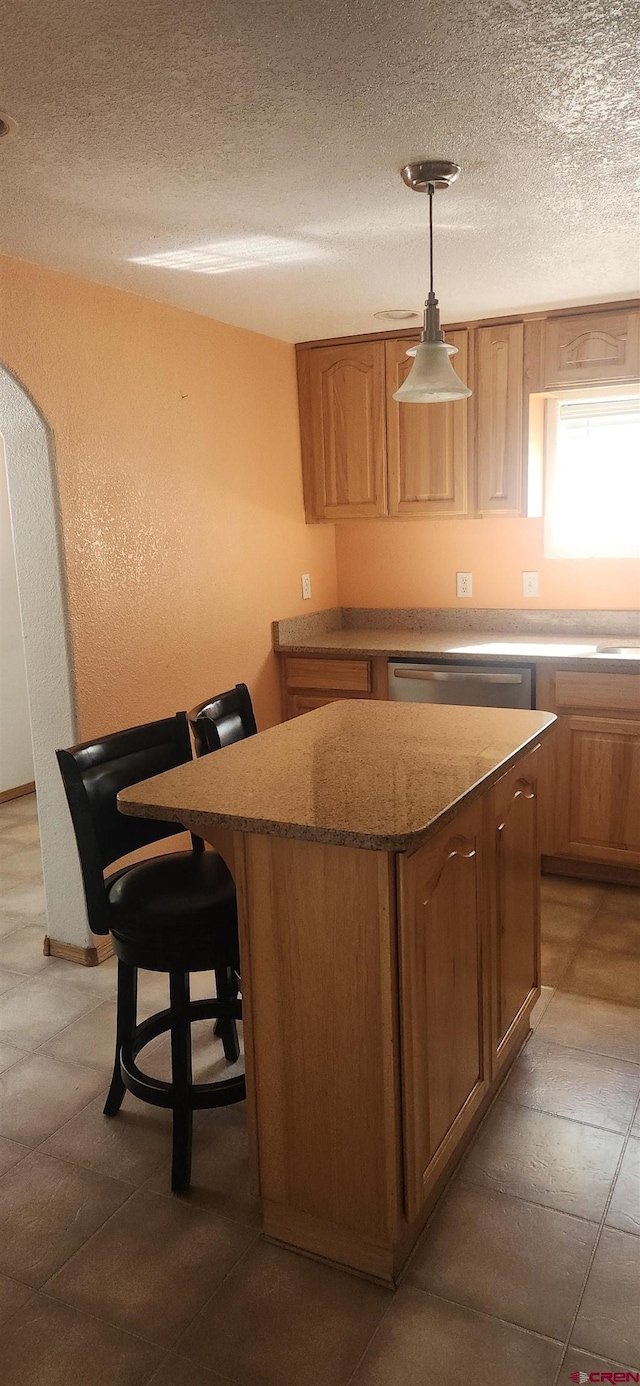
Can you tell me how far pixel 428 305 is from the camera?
2242 millimetres

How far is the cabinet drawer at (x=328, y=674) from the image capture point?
12.8 feet

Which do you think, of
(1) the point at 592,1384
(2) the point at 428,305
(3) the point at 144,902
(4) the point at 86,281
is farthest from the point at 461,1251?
(4) the point at 86,281

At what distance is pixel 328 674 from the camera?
13.0ft

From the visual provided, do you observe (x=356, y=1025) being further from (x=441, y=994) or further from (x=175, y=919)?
(x=175, y=919)

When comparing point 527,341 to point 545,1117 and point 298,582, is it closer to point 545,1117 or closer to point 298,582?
point 298,582

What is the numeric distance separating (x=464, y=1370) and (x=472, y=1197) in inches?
16.5

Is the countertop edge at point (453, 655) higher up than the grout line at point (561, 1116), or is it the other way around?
the countertop edge at point (453, 655)

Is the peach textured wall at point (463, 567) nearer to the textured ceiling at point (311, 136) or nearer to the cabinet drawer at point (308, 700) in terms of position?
the cabinet drawer at point (308, 700)

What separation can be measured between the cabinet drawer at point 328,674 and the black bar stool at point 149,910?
1730 mm

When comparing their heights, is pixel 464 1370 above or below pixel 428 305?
below

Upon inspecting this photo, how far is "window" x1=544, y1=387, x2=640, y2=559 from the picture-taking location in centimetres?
383

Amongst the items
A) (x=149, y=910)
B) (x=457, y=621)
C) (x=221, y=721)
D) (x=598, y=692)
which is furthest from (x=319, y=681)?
(x=149, y=910)

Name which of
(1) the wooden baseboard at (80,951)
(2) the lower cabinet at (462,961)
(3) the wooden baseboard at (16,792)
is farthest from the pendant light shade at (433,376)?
(3) the wooden baseboard at (16,792)

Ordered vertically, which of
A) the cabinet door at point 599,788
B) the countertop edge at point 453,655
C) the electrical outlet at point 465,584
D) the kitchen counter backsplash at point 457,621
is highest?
the electrical outlet at point 465,584
